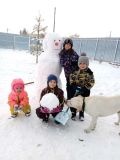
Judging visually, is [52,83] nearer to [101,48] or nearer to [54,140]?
[54,140]

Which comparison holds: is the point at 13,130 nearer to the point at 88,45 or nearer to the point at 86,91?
the point at 86,91

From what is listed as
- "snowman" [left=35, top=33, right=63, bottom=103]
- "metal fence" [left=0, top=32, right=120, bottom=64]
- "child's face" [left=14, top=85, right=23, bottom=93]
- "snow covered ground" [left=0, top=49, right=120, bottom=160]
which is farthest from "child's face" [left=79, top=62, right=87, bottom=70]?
"metal fence" [left=0, top=32, right=120, bottom=64]

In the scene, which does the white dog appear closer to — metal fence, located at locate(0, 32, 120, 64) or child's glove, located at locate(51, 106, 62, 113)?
child's glove, located at locate(51, 106, 62, 113)

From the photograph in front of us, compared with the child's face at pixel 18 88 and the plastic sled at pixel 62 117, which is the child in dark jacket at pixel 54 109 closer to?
the plastic sled at pixel 62 117

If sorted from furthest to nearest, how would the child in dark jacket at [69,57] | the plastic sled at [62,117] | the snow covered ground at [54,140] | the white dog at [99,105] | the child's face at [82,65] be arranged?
the child in dark jacket at [69,57], the child's face at [82,65], the plastic sled at [62,117], the white dog at [99,105], the snow covered ground at [54,140]

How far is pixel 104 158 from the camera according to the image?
2977 millimetres

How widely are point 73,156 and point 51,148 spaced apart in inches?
13.8

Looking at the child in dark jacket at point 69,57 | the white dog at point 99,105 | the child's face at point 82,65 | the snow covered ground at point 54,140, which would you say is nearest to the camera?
the snow covered ground at point 54,140

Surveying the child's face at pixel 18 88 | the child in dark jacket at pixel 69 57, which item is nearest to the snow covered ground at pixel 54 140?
the child's face at pixel 18 88

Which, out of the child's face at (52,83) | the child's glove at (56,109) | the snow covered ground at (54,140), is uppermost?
the child's face at (52,83)

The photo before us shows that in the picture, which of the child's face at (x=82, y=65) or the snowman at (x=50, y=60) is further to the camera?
the snowman at (x=50, y=60)

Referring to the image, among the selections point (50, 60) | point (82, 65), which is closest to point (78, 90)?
point (82, 65)

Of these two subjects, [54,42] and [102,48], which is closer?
[54,42]

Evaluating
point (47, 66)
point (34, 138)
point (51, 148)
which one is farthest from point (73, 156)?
point (47, 66)
